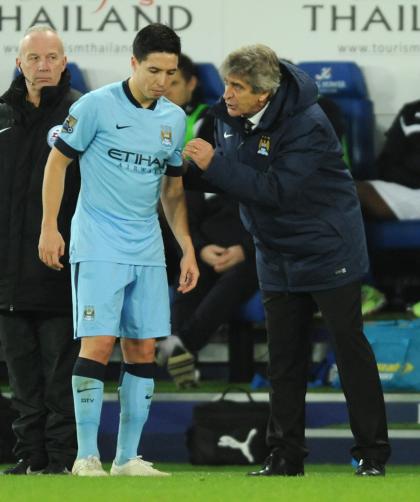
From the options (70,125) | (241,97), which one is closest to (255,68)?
(241,97)

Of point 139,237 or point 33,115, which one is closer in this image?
point 139,237

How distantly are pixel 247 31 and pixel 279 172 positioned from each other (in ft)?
9.68

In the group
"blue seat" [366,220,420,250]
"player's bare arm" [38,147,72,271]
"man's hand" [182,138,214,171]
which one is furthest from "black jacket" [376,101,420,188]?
"player's bare arm" [38,147,72,271]

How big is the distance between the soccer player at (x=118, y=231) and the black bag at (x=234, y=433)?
5.66 feet

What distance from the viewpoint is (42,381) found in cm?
640

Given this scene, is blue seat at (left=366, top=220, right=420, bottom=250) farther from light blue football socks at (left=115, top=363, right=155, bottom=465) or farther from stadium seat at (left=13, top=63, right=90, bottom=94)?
light blue football socks at (left=115, top=363, right=155, bottom=465)

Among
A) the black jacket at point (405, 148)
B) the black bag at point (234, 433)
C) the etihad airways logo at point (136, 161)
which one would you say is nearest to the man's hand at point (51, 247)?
the etihad airways logo at point (136, 161)

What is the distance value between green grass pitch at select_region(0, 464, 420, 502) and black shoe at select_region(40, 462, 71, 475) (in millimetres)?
650

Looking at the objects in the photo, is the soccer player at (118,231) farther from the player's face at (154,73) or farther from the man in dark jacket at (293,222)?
the man in dark jacket at (293,222)

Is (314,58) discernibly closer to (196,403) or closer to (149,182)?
(196,403)

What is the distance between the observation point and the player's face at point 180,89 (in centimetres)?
809

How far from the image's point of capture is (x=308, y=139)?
19.3 feet

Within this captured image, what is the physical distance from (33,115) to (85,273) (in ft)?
3.19

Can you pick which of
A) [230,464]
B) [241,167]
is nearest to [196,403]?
[230,464]
